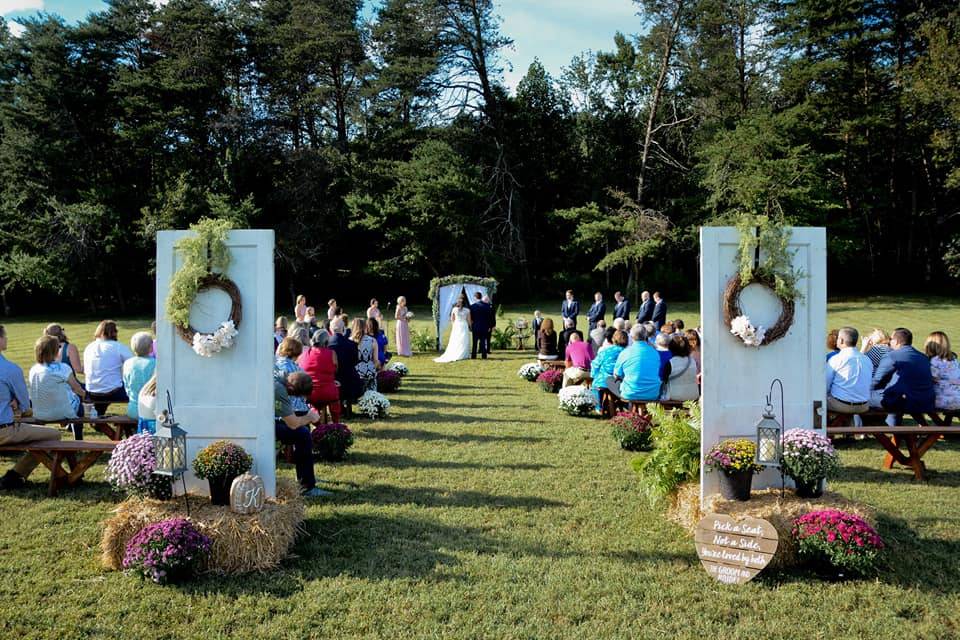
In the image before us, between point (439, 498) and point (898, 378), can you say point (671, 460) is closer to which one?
point (439, 498)

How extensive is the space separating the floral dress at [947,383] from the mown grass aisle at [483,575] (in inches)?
38.7

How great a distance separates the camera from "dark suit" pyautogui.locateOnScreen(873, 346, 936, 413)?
8.24m

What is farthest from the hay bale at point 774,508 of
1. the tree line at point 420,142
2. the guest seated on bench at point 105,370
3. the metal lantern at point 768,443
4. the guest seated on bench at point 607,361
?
the tree line at point 420,142

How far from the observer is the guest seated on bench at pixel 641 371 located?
9.21 meters

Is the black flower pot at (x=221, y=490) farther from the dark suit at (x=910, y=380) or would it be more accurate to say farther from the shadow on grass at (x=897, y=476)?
the dark suit at (x=910, y=380)

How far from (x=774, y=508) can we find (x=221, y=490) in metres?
4.27

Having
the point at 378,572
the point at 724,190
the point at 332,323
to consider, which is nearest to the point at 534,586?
the point at 378,572

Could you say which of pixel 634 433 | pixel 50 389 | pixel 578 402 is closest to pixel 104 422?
pixel 50 389

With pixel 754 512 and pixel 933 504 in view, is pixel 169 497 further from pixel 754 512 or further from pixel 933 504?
pixel 933 504

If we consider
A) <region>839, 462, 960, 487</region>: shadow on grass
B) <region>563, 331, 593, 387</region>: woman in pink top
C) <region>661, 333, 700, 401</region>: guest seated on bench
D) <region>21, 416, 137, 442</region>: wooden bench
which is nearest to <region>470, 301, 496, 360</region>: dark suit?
<region>563, 331, 593, 387</region>: woman in pink top

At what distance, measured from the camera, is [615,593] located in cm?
464

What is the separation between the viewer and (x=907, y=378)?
8.28 m

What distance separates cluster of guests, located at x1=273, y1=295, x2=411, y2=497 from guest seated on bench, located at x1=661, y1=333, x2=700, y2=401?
14.4ft

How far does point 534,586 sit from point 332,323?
26.4 ft
